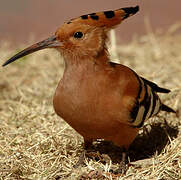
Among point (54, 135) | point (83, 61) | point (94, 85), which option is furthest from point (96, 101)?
point (54, 135)

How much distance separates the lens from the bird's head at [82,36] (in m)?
2.42

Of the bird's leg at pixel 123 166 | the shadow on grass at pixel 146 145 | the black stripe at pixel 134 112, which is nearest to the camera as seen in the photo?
the black stripe at pixel 134 112

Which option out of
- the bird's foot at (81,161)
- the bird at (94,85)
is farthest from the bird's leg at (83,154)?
the bird at (94,85)

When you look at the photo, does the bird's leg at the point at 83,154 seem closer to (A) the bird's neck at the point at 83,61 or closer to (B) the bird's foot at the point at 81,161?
(B) the bird's foot at the point at 81,161

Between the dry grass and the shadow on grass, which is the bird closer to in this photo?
the dry grass

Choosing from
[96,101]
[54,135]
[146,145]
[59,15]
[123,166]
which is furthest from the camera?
[59,15]

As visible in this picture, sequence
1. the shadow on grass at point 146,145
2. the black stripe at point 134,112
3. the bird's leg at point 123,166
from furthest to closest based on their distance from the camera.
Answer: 1. the shadow on grass at point 146,145
2. the bird's leg at point 123,166
3. the black stripe at point 134,112

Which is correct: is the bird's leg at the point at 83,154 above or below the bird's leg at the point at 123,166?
above

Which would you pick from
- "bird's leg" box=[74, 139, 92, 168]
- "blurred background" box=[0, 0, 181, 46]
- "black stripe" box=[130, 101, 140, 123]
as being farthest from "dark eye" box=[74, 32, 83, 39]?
"blurred background" box=[0, 0, 181, 46]

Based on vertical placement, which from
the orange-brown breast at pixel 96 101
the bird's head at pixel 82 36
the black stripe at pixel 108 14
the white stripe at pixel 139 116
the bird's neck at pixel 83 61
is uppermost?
the black stripe at pixel 108 14

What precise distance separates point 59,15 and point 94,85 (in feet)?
14.7

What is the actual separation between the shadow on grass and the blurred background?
3.14 meters

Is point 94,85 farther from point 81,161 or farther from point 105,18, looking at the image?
point 81,161

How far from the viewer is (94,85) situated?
240 cm
